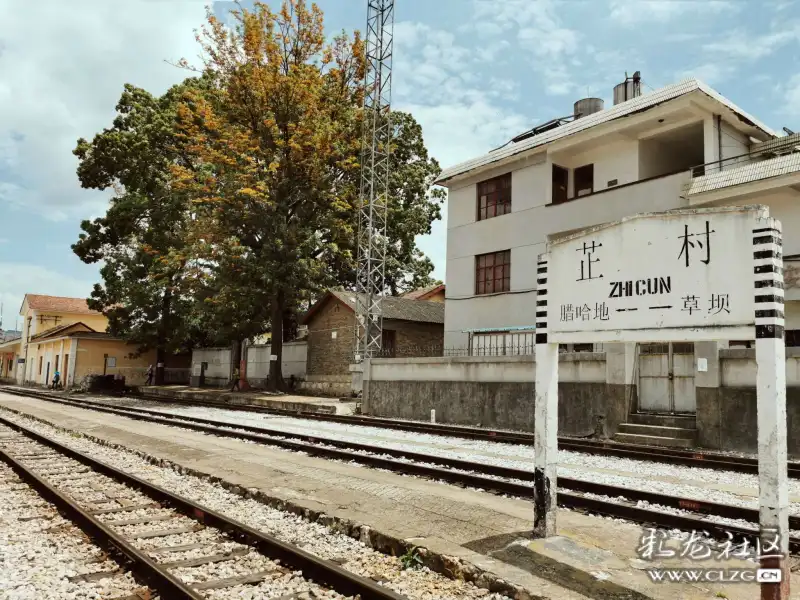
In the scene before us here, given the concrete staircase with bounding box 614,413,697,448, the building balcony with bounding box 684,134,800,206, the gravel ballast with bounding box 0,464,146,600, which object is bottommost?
the gravel ballast with bounding box 0,464,146,600

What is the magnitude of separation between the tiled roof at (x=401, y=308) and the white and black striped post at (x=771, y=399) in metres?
25.6

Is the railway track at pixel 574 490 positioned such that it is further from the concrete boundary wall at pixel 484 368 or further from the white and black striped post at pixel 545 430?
the concrete boundary wall at pixel 484 368

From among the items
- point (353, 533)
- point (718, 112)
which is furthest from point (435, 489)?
point (718, 112)

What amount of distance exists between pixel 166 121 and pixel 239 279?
15663 mm

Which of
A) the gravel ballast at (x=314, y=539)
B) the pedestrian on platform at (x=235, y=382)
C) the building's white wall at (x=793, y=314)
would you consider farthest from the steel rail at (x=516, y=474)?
the pedestrian on platform at (x=235, y=382)

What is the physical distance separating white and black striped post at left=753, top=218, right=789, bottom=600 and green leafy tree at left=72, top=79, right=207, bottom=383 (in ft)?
117

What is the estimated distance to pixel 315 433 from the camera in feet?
51.8

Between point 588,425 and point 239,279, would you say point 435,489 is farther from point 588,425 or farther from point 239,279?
point 239,279

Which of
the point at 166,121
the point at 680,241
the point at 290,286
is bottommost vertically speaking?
the point at 680,241

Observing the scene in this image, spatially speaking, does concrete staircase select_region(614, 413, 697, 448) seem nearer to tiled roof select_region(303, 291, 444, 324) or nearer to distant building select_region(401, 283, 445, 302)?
tiled roof select_region(303, 291, 444, 324)

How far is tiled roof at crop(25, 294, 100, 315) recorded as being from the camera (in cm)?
6184

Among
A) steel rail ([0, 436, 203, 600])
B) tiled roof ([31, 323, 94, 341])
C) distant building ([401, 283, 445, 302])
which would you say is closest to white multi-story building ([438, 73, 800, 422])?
steel rail ([0, 436, 203, 600])

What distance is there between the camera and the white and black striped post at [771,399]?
4312 mm

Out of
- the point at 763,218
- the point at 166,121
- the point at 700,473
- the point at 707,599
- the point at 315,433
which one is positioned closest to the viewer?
the point at 707,599
